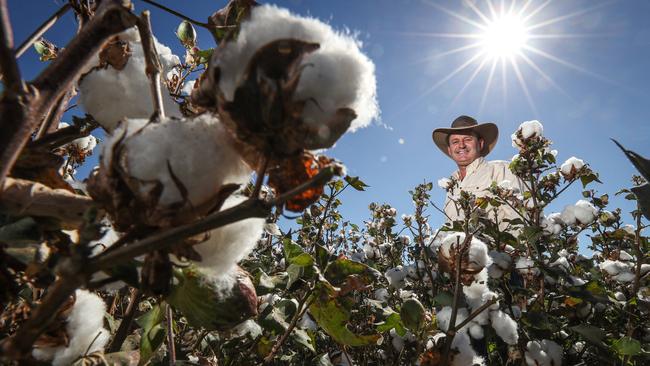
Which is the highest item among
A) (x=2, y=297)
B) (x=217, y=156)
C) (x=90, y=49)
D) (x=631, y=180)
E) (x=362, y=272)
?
(x=631, y=180)

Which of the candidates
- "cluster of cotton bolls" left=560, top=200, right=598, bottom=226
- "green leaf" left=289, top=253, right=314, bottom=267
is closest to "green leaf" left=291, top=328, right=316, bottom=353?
"green leaf" left=289, top=253, right=314, bottom=267

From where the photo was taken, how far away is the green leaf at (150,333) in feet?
3.13

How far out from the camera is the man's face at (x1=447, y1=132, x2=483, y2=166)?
5652 mm

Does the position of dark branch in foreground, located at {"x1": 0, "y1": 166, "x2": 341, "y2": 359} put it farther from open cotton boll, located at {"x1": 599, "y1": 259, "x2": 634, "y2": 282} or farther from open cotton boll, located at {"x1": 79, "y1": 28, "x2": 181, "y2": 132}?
open cotton boll, located at {"x1": 599, "y1": 259, "x2": 634, "y2": 282}

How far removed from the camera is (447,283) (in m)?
3.26

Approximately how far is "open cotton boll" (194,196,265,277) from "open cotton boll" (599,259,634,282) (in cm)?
357

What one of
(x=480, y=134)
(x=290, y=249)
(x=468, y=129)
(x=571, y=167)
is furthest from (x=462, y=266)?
(x=480, y=134)

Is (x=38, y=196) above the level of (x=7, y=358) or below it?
above

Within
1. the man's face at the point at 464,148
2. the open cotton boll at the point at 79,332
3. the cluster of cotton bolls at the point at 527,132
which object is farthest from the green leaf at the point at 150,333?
the man's face at the point at 464,148

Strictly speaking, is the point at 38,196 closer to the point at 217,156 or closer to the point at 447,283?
the point at 217,156

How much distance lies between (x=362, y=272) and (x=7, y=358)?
1.17 meters

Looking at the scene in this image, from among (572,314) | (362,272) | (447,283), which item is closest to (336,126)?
(362,272)

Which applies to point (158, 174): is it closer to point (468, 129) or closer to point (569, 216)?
point (569, 216)

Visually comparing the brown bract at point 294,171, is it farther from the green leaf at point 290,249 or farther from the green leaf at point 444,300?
the green leaf at point 444,300
